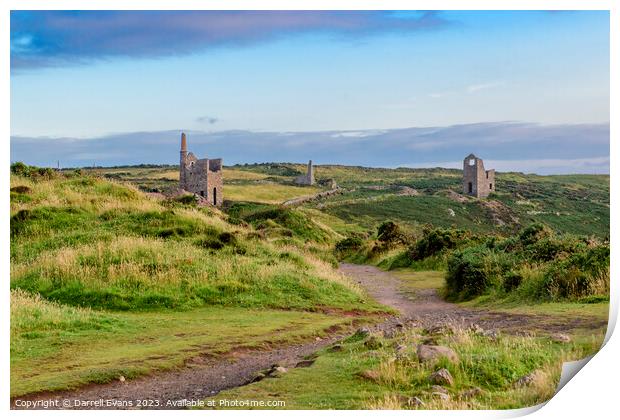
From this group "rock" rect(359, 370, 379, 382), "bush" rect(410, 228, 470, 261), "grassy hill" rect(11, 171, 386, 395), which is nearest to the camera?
"rock" rect(359, 370, 379, 382)

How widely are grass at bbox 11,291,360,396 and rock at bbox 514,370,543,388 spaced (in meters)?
6.55

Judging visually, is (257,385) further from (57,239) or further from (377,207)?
(377,207)

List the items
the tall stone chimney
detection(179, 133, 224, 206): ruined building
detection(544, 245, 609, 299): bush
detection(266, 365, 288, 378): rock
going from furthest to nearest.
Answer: the tall stone chimney
detection(179, 133, 224, 206): ruined building
detection(544, 245, 609, 299): bush
detection(266, 365, 288, 378): rock

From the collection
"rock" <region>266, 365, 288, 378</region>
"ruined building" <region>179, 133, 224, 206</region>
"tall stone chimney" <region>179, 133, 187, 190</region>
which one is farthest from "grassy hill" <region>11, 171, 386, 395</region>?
"tall stone chimney" <region>179, 133, 187, 190</region>

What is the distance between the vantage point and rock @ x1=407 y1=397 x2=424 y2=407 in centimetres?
980

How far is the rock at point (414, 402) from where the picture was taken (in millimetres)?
9805

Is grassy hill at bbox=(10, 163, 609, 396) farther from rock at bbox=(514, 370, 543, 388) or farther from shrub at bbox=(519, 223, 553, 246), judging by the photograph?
rock at bbox=(514, 370, 543, 388)

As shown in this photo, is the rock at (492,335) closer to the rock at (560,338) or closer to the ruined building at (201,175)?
the rock at (560,338)

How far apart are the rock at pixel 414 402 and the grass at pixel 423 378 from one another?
0.23ft

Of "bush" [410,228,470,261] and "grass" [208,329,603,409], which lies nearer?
"grass" [208,329,603,409]

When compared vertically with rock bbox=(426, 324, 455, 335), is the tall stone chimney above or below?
above

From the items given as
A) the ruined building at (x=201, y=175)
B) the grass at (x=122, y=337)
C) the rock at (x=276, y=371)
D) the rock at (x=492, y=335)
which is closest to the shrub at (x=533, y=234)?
the grass at (x=122, y=337)

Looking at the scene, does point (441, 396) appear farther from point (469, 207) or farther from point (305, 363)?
point (469, 207)

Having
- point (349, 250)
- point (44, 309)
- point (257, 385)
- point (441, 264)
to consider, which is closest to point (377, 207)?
point (349, 250)
